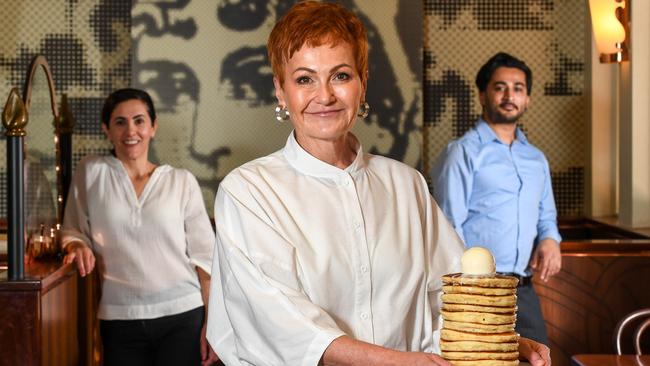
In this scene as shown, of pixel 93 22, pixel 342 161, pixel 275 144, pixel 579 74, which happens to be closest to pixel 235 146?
pixel 275 144

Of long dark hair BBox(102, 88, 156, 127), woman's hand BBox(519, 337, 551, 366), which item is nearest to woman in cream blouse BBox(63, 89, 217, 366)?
long dark hair BBox(102, 88, 156, 127)

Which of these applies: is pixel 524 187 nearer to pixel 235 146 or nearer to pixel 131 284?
pixel 131 284

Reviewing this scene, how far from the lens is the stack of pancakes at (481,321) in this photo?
171 cm

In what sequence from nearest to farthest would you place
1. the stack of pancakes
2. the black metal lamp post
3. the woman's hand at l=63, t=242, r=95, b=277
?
the stack of pancakes, the black metal lamp post, the woman's hand at l=63, t=242, r=95, b=277

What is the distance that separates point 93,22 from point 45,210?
3.05 metres

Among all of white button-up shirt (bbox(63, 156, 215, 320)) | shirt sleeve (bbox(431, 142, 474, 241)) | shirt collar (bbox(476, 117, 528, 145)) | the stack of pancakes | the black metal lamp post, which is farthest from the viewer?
shirt collar (bbox(476, 117, 528, 145))

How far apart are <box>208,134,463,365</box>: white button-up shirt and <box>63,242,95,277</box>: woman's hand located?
2230 mm

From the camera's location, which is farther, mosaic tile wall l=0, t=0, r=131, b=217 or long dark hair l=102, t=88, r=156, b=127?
mosaic tile wall l=0, t=0, r=131, b=217

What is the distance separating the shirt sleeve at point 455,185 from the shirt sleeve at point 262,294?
2624mm

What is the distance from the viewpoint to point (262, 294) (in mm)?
1944

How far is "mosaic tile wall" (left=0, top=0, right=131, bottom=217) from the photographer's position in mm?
7305

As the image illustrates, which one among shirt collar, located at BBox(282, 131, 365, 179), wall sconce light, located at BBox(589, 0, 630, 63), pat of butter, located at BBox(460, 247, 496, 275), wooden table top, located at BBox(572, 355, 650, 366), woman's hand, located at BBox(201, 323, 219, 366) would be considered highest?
wall sconce light, located at BBox(589, 0, 630, 63)

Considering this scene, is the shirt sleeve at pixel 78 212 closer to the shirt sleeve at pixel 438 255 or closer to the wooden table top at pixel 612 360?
the wooden table top at pixel 612 360

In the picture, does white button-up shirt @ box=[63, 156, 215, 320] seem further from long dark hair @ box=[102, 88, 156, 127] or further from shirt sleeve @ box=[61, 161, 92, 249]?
long dark hair @ box=[102, 88, 156, 127]
